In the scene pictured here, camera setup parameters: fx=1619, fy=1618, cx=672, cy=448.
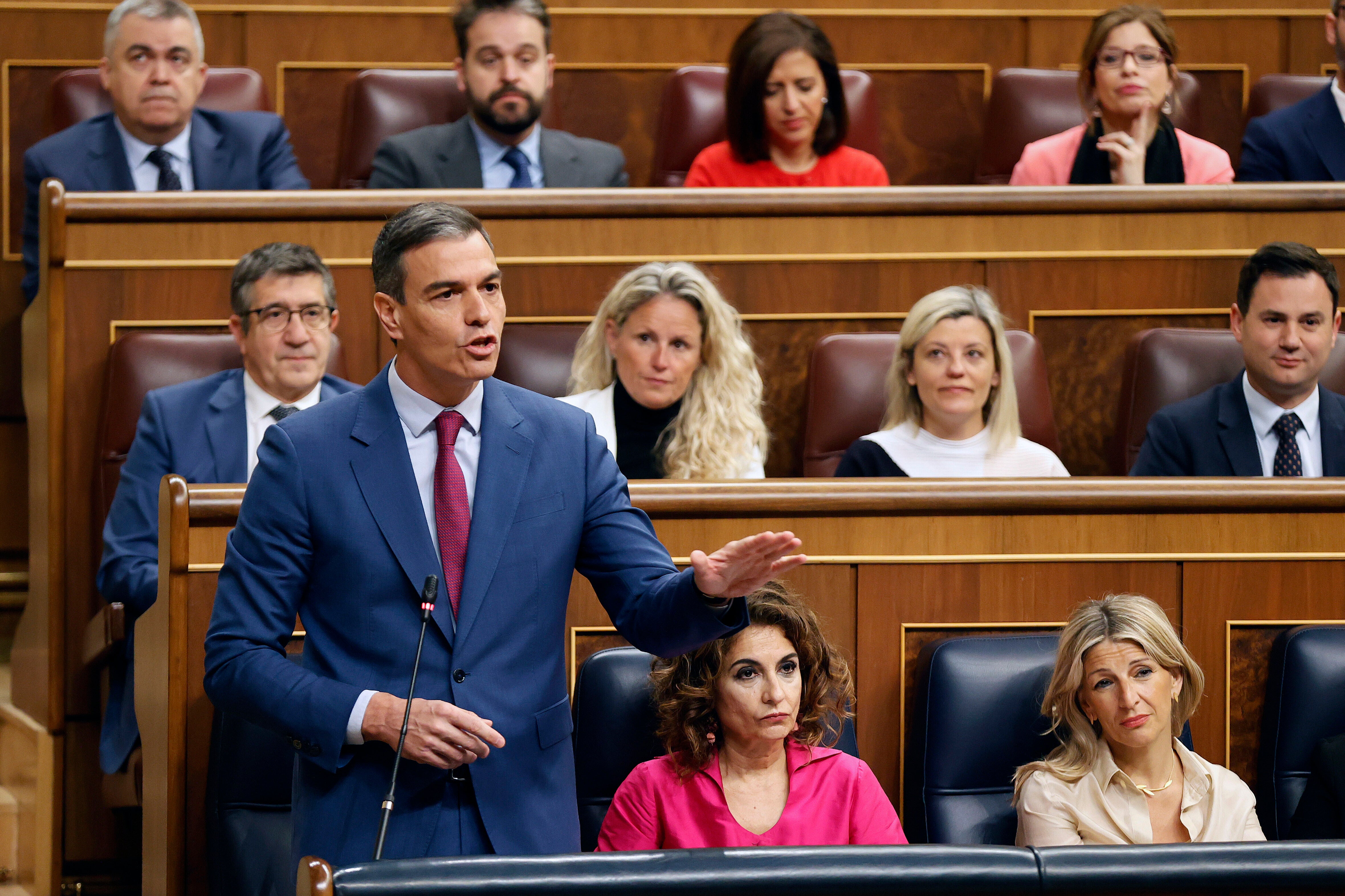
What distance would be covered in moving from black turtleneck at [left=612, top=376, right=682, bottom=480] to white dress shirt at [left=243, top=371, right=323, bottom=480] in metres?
0.26

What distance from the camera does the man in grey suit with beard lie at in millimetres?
1727

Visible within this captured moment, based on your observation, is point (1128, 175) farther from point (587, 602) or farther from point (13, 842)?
point (13, 842)

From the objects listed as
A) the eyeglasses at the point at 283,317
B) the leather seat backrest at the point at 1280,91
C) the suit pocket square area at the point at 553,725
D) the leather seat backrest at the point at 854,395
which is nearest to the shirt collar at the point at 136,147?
the eyeglasses at the point at 283,317

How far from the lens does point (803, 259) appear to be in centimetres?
159

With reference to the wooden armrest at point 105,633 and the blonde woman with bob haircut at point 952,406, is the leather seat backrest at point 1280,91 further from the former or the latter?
the wooden armrest at point 105,633

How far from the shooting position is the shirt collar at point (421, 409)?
0.85 meters

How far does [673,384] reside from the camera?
145 centimetres

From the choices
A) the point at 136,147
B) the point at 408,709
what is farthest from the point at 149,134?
the point at 408,709

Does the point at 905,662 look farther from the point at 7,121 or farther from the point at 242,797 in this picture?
the point at 7,121

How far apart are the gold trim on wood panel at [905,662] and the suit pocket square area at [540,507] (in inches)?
14.5

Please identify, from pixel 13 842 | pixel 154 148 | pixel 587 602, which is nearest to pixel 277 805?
pixel 587 602

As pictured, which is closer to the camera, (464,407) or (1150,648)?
(464,407)

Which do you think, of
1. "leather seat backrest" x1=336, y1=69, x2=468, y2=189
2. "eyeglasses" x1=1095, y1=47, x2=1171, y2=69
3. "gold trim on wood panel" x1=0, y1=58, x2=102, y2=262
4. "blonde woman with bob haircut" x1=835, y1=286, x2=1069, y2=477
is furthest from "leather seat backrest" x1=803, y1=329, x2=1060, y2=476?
"gold trim on wood panel" x1=0, y1=58, x2=102, y2=262

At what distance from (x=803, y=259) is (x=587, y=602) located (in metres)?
0.60
